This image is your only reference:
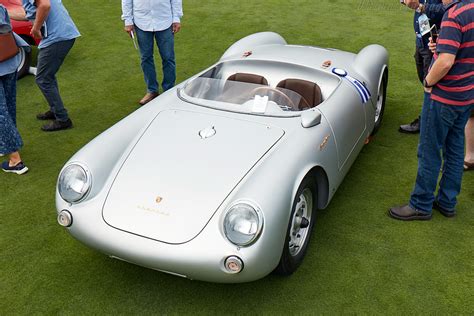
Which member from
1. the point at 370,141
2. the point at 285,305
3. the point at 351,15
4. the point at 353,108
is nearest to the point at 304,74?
the point at 353,108

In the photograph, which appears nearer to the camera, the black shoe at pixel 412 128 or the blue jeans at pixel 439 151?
the blue jeans at pixel 439 151

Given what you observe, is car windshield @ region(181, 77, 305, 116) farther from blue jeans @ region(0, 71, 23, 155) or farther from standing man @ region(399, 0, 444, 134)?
blue jeans @ region(0, 71, 23, 155)

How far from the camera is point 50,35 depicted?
4.45 metres

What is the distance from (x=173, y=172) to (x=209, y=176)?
9.2 inches

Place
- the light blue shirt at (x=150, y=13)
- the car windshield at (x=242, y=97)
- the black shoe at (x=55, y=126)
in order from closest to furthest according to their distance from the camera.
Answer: the car windshield at (x=242, y=97) < the black shoe at (x=55, y=126) < the light blue shirt at (x=150, y=13)

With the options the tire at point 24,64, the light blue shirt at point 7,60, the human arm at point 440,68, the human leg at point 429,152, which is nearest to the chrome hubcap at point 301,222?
the human leg at point 429,152

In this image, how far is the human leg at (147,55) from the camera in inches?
206

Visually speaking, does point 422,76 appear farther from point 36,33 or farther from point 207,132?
point 36,33

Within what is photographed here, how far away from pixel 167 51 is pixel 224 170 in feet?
9.72

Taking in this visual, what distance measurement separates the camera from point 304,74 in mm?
3793

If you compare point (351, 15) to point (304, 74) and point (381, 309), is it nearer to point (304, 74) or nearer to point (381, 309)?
point (304, 74)

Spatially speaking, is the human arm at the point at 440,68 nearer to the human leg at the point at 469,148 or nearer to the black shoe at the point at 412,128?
the human leg at the point at 469,148

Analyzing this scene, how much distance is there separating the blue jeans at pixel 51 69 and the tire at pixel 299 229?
303cm

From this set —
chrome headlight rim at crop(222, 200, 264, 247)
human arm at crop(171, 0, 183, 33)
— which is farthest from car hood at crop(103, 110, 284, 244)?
human arm at crop(171, 0, 183, 33)
